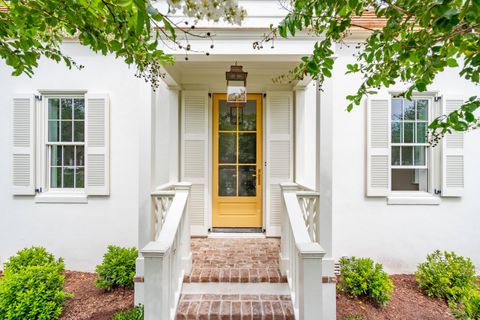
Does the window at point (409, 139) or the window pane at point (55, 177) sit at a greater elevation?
the window at point (409, 139)

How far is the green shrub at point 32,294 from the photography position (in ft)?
9.37

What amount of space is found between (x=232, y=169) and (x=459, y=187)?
11.3 ft

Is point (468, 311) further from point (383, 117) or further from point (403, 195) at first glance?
point (383, 117)

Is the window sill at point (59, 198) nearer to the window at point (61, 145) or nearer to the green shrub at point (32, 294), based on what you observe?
the window at point (61, 145)

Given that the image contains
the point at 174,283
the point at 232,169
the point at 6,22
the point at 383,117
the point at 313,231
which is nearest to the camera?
the point at 6,22

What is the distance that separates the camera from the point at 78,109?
419 centimetres

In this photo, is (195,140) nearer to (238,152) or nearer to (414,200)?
(238,152)

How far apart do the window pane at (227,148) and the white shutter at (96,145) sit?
1762 mm

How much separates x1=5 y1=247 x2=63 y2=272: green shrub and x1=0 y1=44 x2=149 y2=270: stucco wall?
436mm

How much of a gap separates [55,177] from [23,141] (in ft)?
2.24

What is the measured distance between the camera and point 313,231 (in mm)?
3178

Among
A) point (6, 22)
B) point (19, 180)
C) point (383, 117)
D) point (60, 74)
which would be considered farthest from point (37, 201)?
point (383, 117)

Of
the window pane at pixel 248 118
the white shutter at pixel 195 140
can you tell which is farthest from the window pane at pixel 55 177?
the window pane at pixel 248 118

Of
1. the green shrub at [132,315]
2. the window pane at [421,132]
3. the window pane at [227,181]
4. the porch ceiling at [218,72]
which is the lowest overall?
the green shrub at [132,315]
